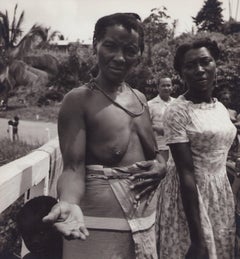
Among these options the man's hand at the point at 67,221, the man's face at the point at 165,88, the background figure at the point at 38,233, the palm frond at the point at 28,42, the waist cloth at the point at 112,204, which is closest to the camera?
the man's hand at the point at 67,221

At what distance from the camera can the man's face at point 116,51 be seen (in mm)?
1971

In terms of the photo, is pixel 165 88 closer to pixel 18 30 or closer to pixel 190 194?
pixel 190 194

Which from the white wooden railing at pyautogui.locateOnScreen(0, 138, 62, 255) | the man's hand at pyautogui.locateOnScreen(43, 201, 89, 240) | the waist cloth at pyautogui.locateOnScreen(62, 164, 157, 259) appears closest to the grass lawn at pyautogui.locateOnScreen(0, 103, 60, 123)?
the white wooden railing at pyautogui.locateOnScreen(0, 138, 62, 255)

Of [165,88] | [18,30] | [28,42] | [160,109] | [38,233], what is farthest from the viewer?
[18,30]

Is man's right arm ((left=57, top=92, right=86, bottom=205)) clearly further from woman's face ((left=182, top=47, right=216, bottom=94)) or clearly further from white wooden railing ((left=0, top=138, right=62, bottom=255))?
woman's face ((left=182, top=47, right=216, bottom=94))

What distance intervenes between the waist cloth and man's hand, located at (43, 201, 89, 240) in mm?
308

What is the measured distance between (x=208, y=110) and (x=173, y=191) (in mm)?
516

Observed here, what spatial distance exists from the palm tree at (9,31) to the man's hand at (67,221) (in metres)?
34.9

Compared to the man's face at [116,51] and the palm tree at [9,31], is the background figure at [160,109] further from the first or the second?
the palm tree at [9,31]

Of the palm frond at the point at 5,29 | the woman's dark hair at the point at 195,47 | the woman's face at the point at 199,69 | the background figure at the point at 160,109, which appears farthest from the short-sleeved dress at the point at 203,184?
the palm frond at the point at 5,29

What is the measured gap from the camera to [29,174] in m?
2.26

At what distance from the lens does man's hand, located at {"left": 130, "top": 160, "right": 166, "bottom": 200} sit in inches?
76.1

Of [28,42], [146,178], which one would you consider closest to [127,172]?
[146,178]

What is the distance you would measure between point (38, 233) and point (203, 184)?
0.98 meters
